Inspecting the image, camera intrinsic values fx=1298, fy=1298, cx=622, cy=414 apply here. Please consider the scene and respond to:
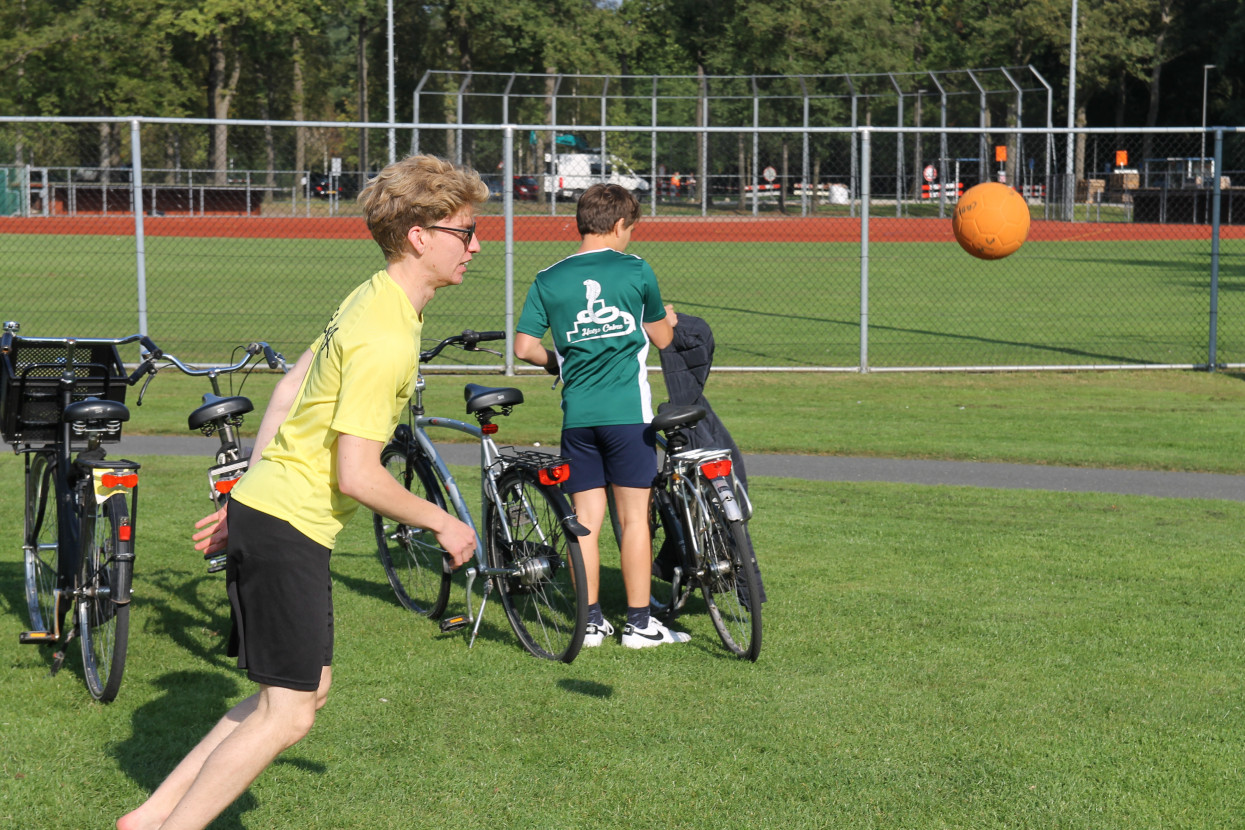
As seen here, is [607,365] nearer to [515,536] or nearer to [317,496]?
[515,536]

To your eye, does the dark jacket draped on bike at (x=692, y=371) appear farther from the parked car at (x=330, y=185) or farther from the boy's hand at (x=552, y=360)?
the parked car at (x=330, y=185)

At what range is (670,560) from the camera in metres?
5.98

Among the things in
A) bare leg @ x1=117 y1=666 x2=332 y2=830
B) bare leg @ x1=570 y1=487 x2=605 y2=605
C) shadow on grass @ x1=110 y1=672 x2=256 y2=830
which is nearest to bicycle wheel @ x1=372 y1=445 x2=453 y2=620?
bare leg @ x1=570 y1=487 x2=605 y2=605

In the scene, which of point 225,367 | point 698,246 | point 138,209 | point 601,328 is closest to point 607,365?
point 601,328

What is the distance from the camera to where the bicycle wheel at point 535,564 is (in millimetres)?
5383

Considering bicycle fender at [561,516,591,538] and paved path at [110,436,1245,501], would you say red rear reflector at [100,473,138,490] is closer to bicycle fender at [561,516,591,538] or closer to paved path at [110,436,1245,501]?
bicycle fender at [561,516,591,538]

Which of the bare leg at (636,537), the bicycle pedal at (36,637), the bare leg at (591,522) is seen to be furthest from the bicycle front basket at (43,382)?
the bare leg at (636,537)

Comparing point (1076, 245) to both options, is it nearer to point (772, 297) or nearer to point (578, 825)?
point (772, 297)

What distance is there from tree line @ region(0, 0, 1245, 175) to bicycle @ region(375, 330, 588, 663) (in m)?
46.0

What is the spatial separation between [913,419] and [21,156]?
2186 cm

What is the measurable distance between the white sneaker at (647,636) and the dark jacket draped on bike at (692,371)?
45cm

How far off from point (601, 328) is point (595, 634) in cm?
132

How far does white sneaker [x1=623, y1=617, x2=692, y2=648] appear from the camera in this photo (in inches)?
217

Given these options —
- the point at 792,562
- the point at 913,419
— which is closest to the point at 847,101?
the point at 913,419
